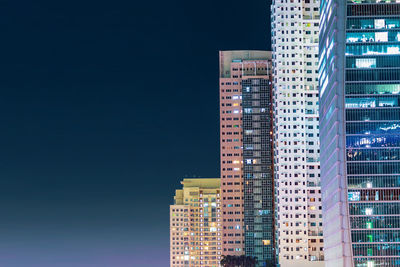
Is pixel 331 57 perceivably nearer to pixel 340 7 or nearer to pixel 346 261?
pixel 340 7

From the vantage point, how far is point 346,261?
17812 cm

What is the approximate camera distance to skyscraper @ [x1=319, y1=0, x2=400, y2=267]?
17975 centimetres

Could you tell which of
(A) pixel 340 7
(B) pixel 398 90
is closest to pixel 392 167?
(B) pixel 398 90

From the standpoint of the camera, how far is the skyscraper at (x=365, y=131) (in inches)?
7077

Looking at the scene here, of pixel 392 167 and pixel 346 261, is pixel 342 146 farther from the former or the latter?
pixel 346 261

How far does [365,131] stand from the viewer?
18138cm

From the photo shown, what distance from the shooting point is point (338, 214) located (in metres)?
182

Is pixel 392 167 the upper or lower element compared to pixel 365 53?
lower

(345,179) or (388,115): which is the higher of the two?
(388,115)

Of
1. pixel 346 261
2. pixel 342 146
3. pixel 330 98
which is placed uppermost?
pixel 330 98

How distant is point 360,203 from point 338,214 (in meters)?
5.57

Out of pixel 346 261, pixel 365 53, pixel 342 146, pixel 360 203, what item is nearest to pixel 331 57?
pixel 365 53

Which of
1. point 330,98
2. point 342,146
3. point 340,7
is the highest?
point 340,7

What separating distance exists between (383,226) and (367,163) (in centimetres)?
1467
